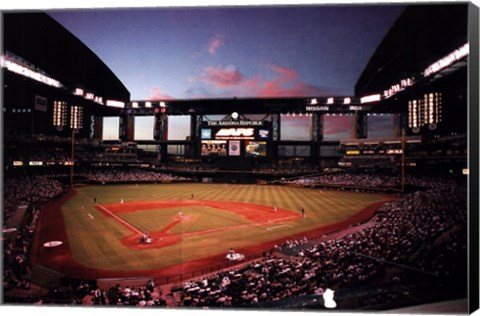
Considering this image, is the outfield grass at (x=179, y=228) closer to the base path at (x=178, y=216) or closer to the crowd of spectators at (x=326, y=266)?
the base path at (x=178, y=216)

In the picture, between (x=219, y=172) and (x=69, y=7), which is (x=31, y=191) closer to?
(x=69, y=7)

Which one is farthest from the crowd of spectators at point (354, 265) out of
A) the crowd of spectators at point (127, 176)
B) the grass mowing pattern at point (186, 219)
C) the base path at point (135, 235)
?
the crowd of spectators at point (127, 176)

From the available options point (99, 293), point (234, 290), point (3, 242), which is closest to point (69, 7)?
point (3, 242)

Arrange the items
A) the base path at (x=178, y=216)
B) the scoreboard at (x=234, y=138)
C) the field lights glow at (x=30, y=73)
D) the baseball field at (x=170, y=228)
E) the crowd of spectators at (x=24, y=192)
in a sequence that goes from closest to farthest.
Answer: the crowd of spectators at (x=24, y=192)
the baseball field at (x=170, y=228)
the base path at (x=178, y=216)
the field lights glow at (x=30, y=73)
the scoreboard at (x=234, y=138)

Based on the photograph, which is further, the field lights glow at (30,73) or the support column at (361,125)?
the support column at (361,125)

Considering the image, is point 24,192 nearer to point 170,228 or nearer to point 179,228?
point 170,228

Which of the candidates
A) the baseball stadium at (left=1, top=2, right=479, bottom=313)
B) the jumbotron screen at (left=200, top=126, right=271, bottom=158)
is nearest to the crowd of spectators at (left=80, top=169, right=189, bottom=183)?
the baseball stadium at (left=1, top=2, right=479, bottom=313)
